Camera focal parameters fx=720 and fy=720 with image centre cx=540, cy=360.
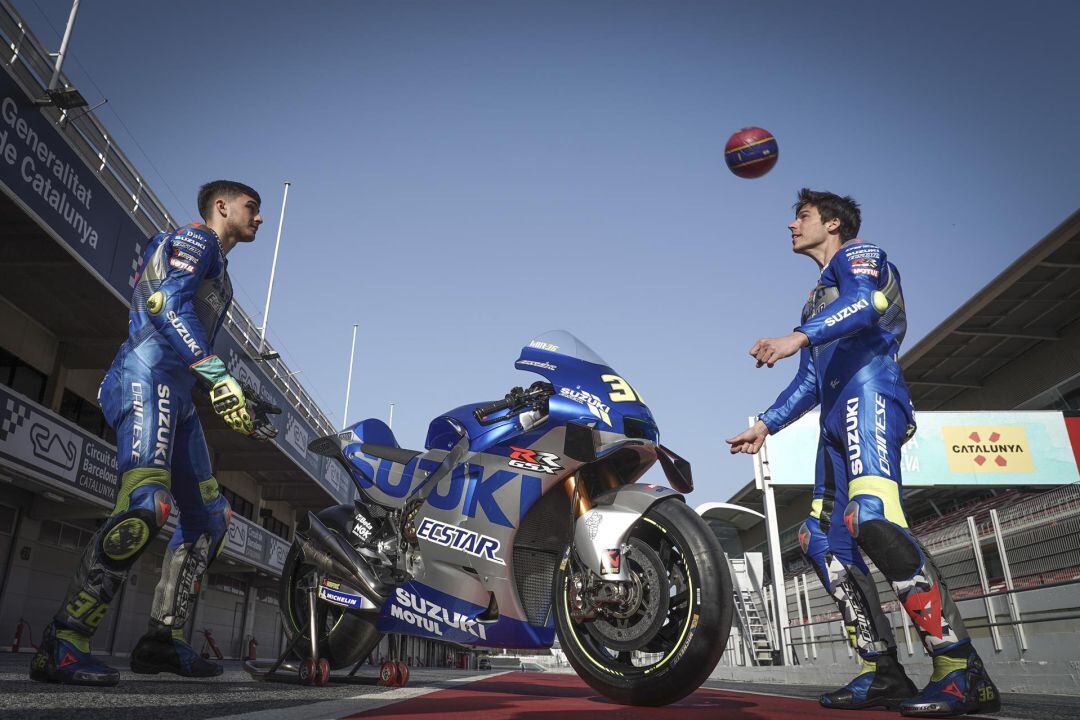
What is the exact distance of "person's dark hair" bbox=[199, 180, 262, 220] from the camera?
4.01m

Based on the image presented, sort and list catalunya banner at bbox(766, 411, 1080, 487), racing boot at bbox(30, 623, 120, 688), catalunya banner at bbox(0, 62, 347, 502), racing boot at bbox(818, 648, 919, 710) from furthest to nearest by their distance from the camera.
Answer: catalunya banner at bbox(766, 411, 1080, 487), catalunya banner at bbox(0, 62, 347, 502), racing boot at bbox(818, 648, 919, 710), racing boot at bbox(30, 623, 120, 688)

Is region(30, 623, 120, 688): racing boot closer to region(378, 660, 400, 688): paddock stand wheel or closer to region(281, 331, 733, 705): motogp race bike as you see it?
region(281, 331, 733, 705): motogp race bike

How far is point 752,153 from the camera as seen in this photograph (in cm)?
508

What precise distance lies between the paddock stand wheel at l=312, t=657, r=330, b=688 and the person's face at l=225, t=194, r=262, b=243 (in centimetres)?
228

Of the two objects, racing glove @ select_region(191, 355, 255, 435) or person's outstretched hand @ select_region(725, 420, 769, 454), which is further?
person's outstretched hand @ select_region(725, 420, 769, 454)

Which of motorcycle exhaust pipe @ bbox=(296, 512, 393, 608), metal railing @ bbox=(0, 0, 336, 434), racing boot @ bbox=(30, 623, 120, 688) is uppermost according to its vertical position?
metal railing @ bbox=(0, 0, 336, 434)

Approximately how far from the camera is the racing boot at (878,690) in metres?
3.23

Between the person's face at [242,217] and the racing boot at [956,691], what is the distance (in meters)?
3.82

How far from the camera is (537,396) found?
3.00m

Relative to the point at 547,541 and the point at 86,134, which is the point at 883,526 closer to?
the point at 547,541

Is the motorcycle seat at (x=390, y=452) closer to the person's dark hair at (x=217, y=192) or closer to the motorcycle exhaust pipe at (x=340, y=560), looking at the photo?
the motorcycle exhaust pipe at (x=340, y=560)

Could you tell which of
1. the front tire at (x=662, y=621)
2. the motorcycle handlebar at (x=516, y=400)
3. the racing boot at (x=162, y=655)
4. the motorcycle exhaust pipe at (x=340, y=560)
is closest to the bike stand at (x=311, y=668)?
the motorcycle exhaust pipe at (x=340, y=560)

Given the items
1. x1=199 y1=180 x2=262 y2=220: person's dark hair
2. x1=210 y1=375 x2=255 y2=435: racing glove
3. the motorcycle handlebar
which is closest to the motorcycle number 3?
the motorcycle handlebar

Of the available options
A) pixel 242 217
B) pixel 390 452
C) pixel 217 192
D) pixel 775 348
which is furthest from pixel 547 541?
pixel 217 192
